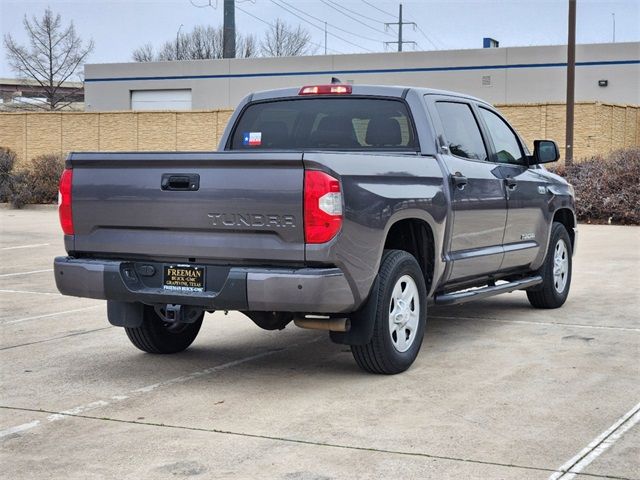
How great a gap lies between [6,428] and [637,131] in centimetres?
3149

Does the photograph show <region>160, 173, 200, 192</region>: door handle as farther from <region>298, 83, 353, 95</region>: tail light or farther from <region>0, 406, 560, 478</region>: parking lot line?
<region>298, 83, 353, 95</region>: tail light

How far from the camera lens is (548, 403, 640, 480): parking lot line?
486 cm

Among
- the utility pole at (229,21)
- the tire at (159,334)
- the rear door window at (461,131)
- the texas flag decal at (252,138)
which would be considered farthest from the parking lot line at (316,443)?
the utility pole at (229,21)

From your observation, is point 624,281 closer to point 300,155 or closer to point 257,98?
point 257,98

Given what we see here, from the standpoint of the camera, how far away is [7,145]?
41.5 metres

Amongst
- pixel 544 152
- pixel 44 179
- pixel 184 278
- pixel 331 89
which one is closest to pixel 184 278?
pixel 184 278

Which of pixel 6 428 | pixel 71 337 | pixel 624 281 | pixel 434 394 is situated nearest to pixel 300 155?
pixel 434 394

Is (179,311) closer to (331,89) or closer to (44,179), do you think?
(331,89)

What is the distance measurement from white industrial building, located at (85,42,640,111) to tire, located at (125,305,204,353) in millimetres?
37721

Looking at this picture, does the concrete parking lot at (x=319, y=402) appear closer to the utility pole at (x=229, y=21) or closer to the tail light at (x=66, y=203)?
the tail light at (x=66, y=203)

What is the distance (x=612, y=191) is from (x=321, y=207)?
17.3 metres

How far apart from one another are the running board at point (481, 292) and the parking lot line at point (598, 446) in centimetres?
195

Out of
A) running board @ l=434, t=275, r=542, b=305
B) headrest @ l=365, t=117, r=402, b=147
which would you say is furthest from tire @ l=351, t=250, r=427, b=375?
headrest @ l=365, t=117, r=402, b=147

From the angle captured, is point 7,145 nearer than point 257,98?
No
